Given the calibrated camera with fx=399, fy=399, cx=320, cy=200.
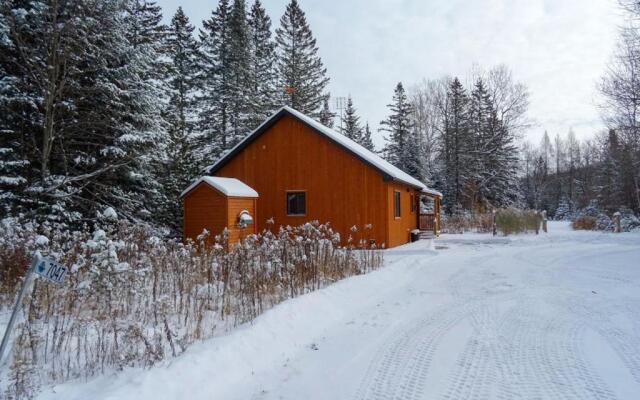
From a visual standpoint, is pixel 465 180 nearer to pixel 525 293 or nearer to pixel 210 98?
pixel 210 98

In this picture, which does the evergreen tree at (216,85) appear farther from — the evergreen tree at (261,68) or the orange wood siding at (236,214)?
the orange wood siding at (236,214)

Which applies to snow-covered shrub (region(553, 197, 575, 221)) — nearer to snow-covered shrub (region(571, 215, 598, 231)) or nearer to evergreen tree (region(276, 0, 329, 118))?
snow-covered shrub (region(571, 215, 598, 231))

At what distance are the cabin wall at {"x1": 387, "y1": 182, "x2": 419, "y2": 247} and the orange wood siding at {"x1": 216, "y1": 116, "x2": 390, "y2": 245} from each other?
12.2 inches

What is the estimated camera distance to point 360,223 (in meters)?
15.0

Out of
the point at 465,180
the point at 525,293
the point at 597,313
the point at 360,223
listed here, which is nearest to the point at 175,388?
the point at 597,313

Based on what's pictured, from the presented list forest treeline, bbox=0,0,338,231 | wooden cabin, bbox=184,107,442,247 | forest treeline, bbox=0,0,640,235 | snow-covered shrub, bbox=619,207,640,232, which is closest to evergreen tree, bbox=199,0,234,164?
forest treeline, bbox=0,0,640,235

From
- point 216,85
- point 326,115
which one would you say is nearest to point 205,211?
point 216,85

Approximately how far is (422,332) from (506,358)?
1159mm

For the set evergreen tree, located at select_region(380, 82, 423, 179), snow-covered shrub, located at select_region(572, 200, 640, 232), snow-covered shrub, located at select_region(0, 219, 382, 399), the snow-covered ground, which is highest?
evergreen tree, located at select_region(380, 82, 423, 179)

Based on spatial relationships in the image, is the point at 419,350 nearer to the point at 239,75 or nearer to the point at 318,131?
the point at 318,131

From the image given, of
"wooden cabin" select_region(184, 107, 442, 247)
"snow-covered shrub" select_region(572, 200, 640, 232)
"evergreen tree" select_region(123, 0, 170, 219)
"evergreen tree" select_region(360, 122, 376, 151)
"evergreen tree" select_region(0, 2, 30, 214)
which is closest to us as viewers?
"evergreen tree" select_region(0, 2, 30, 214)

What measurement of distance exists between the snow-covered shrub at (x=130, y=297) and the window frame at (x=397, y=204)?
773 centimetres

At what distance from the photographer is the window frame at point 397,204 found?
15.9 m

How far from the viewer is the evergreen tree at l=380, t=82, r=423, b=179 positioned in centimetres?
3438
